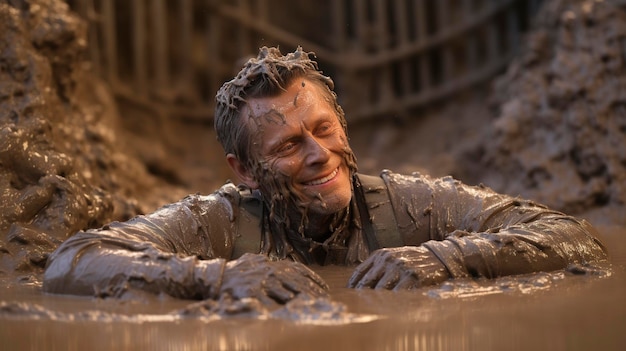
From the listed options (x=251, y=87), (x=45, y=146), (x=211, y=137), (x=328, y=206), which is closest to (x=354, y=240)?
(x=328, y=206)

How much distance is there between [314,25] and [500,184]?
3998mm

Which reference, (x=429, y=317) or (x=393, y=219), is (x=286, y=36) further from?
(x=429, y=317)

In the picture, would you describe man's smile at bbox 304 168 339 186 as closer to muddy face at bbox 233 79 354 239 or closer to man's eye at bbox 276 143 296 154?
muddy face at bbox 233 79 354 239

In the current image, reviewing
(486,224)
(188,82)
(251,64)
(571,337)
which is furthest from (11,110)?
(188,82)

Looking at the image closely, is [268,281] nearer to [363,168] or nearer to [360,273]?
[360,273]

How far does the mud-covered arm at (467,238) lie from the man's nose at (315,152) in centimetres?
55

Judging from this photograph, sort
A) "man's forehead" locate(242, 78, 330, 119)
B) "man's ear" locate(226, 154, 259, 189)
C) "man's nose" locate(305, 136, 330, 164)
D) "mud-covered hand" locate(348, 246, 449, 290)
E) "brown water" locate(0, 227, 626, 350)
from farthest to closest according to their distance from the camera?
"man's ear" locate(226, 154, 259, 189) < "man's forehead" locate(242, 78, 330, 119) < "man's nose" locate(305, 136, 330, 164) < "mud-covered hand" locate(348, 246, 449, 290) < "brown water" locate(0, 227, 626, 350)

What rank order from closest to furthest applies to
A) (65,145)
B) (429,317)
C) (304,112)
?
(429,317), (304,112), (65,145)

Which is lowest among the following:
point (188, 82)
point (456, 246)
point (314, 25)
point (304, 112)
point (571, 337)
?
point (571, 337)

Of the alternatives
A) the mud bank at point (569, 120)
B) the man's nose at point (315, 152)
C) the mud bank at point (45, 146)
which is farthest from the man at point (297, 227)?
the mud bank at point (569, 120)

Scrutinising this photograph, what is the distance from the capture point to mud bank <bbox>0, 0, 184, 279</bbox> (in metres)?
5.50

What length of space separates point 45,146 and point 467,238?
2826 mm

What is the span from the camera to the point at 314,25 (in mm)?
11719

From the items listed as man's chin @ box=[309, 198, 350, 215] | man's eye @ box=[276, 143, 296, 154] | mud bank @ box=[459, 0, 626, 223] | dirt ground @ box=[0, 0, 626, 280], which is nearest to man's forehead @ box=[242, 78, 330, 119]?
man's eye @ box=[276, 143, 296, 154]
